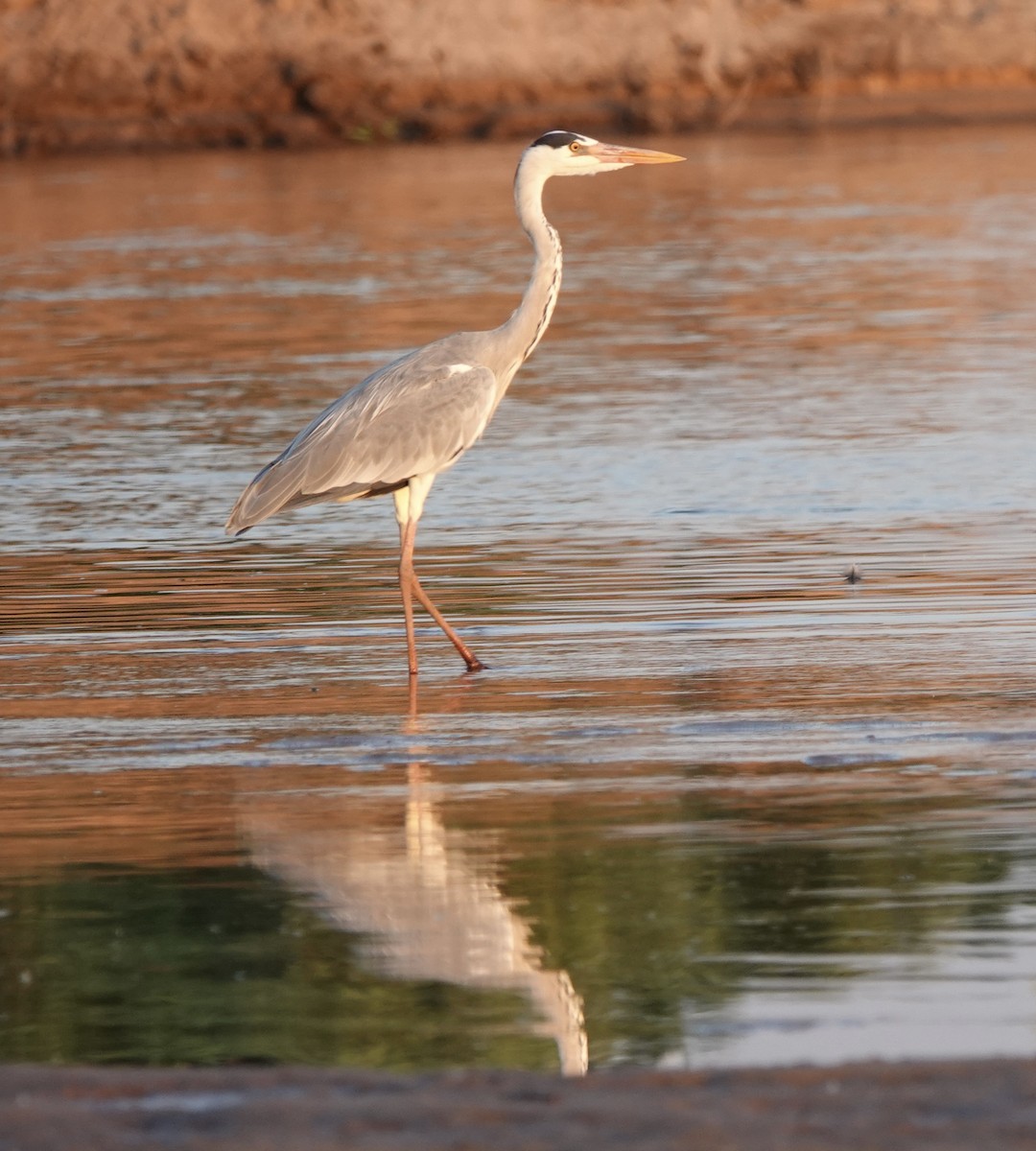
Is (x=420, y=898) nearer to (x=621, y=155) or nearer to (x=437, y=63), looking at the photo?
(x=621, y=155)

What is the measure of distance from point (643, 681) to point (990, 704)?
1257mm

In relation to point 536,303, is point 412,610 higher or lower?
lower

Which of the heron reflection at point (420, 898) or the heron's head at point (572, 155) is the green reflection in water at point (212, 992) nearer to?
the heron reflection at point (420, 898)

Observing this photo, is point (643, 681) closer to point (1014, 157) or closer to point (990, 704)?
point (990, 704)

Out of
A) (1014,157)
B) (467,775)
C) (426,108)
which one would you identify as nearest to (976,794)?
(467,775)

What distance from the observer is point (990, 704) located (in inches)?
332

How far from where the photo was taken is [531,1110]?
4.76m

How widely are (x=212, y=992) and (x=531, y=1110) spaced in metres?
1.33

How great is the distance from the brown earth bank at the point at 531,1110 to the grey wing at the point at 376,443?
5275 millimetres

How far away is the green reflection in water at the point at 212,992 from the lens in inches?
215

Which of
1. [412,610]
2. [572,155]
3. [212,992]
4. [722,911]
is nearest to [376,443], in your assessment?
[412,610]

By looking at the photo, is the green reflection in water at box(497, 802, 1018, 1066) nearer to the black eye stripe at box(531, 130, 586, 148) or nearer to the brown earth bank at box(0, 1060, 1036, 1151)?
the brown earth bank at box(0, 1060, 1036, 1151)

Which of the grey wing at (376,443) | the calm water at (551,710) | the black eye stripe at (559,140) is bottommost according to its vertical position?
the calm water at (551,710)

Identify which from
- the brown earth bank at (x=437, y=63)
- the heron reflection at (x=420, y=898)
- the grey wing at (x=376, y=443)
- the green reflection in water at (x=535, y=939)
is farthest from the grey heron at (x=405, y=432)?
the brown earth bank at (x=437, y=63)
